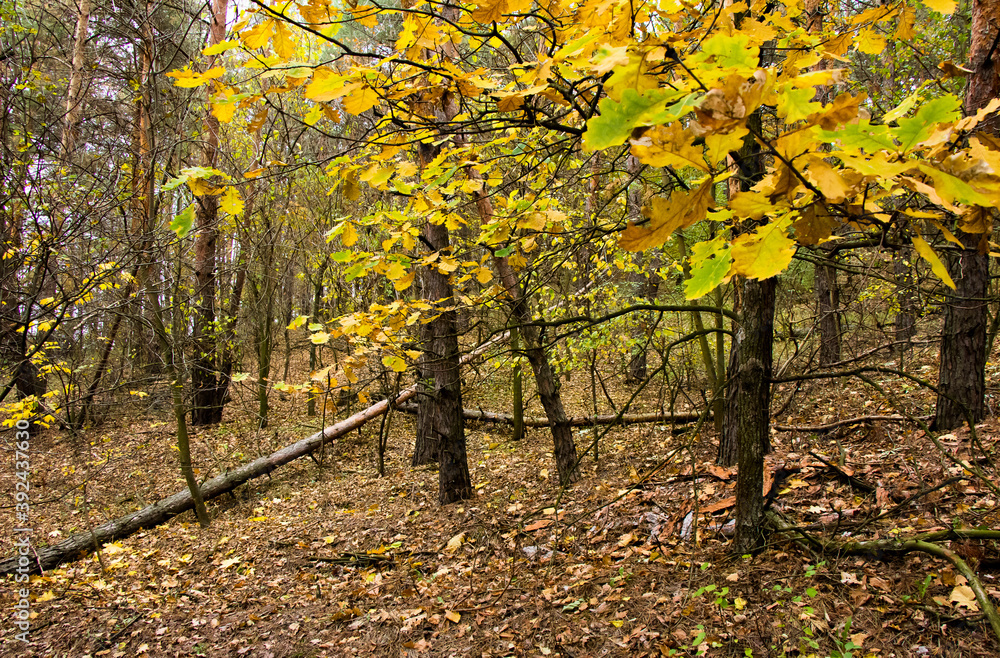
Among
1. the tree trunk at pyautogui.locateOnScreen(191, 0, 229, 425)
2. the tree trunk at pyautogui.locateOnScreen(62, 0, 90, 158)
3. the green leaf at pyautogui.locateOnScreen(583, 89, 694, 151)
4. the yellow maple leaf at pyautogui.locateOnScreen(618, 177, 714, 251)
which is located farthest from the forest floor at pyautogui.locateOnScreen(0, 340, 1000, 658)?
the tree trunk at pyautogui.locateOnScreen(62, 0, 90, 158)

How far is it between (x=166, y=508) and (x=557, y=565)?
552 centimetres

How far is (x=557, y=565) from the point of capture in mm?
3828

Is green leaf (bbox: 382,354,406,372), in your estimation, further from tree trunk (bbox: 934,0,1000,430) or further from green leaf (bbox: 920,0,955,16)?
tree trunk (bbox: 934,0,1000,430)

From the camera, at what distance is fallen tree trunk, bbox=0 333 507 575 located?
5.47m

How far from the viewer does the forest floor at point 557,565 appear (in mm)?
2465

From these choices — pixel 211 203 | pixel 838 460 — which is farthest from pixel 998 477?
pixel 211 203

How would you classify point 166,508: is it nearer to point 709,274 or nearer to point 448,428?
point 448,428

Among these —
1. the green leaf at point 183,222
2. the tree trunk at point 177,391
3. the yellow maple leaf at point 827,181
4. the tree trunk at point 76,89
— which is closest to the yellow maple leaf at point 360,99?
the green leaf at point 183,222

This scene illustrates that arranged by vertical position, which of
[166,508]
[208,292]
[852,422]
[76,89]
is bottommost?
[166,508]

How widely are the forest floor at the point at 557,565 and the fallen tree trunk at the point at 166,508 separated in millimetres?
182

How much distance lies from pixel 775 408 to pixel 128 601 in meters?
7.03

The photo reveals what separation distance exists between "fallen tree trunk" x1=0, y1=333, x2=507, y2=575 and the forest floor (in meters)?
0.18

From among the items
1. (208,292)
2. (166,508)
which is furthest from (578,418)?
(208,292)

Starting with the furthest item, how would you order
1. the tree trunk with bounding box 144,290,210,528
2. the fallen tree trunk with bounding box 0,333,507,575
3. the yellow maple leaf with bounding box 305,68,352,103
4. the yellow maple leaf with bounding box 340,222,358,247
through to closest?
the fallen tree trunk with bounding box 0,333,507,575
the tree trunk with bounding box 144,290,210,528
the yellow maple leaf with bounding box 340,222,358,247
the yellow maple leaf with bounding box 305,68,352,103
